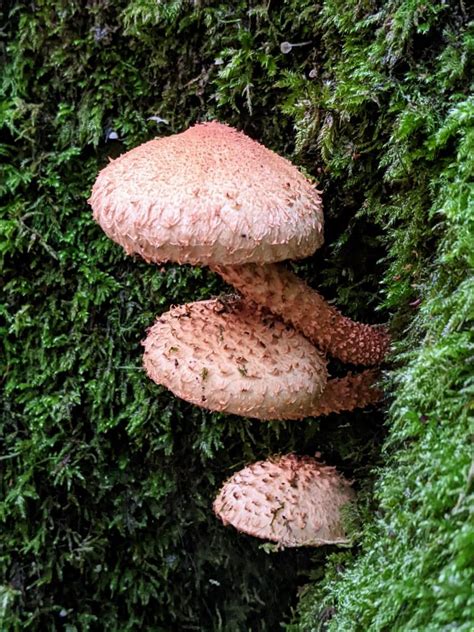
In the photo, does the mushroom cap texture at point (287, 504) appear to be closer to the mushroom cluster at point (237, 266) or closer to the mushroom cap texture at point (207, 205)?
the mushroom cluster at point (237, 266)

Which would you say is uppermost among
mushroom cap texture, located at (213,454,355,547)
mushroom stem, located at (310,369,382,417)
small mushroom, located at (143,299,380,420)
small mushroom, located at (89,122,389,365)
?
small mushroom, located at (89,122,389,365)

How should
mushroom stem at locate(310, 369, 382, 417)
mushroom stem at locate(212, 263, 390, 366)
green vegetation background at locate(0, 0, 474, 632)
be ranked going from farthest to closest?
mushroom stem at locate(310, 369, 382, 417) < mushroom stem at locate(212, 263, 390, 366) < green vegetation background at locate(0, 0, 474, 632)

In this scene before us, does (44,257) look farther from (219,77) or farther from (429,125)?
(429,125)

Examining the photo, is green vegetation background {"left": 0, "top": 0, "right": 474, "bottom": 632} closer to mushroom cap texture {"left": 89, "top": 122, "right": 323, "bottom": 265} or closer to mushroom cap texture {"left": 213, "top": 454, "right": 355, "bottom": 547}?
mushroom cap texture {"left": 213, "top": 454, "right": 355, "bottom": 547}

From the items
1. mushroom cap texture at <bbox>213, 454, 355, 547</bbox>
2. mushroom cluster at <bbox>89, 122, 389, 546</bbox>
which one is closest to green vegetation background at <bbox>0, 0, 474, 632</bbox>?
mushroom cap texture at <bbox>213, 454, 355, 547</bbox>

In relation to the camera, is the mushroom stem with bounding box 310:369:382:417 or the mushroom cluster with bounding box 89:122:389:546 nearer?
the mushroom cluster with bounding box 89:122:389:546

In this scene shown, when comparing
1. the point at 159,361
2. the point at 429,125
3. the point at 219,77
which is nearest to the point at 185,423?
the point at 159,361

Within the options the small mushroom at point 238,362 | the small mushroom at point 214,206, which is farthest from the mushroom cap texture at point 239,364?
the small mushroom at point 214,206

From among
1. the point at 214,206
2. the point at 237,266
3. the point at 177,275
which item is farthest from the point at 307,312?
the point at 177,275
